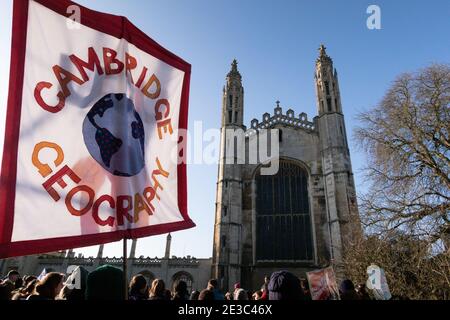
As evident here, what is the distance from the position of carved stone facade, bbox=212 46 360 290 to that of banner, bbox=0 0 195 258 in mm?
14924

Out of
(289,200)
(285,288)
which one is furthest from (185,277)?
(285,288)

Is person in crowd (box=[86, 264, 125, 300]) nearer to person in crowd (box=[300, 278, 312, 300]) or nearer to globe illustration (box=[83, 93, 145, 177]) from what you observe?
globe illustration (box=[83, 93, 145, 177])

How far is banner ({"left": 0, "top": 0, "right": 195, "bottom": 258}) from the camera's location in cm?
252

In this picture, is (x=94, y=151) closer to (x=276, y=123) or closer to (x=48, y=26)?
(x=48, y=26)

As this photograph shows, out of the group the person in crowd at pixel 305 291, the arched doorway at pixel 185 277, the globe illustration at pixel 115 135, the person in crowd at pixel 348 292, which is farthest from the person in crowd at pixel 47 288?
the arched doorway at pixel 185 277

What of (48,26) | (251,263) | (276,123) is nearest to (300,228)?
(251,263)

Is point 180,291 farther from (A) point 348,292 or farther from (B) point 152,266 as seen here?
(B) point 152,266

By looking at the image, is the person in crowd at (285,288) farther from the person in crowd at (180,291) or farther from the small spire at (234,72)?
the small spire at (234,72)

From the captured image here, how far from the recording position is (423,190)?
8.72 meters

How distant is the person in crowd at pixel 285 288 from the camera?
7.99 feet

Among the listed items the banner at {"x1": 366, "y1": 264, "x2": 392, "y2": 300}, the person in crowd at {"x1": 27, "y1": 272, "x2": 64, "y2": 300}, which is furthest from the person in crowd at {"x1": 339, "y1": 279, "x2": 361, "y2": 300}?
the banner at {"x1": 366, "y1": 264, "x2": 392, "y2": 300}

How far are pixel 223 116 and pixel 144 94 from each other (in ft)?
66.6
